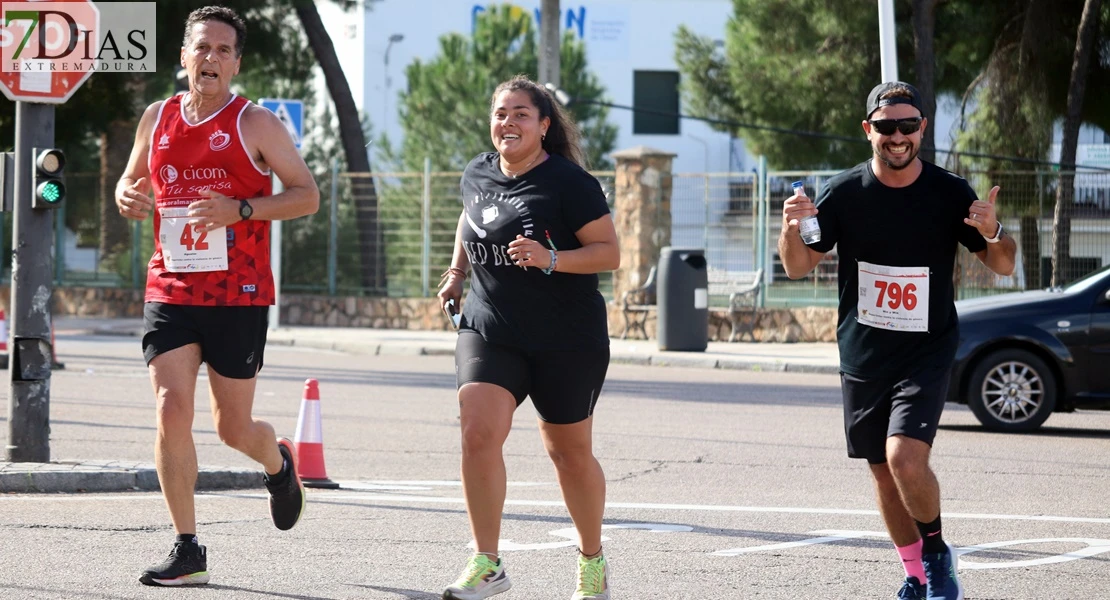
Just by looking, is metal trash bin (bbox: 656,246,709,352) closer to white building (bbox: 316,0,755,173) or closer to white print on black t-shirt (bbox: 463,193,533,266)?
white print on black t-shirt (bbox: 463,193,533,266)

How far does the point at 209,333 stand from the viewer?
6.03m

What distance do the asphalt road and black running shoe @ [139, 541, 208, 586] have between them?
0.06 m

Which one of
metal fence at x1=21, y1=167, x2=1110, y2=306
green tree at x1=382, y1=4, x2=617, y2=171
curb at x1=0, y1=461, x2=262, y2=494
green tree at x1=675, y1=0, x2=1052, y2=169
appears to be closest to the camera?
curb at x1=0, y1=461, x2=262, y2=494

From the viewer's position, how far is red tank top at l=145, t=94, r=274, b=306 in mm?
6020

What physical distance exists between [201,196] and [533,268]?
133 centimetres

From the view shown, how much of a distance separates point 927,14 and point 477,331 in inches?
771

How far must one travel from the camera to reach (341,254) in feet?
89.8

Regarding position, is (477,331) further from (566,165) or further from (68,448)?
(68,448)

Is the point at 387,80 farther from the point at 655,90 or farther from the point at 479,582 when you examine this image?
the point at 479,582

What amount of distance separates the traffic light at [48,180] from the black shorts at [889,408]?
456 centimetres

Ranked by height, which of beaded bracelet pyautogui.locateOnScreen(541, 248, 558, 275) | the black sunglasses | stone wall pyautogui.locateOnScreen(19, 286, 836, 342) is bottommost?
stone wall pyautogui.locateOnScreen(19, 286, 836, 342)

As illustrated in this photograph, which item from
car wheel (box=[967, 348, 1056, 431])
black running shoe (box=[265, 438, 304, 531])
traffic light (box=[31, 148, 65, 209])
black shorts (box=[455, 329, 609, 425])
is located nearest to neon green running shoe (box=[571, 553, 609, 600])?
black shorts (box=[455, 329, 609, 425])

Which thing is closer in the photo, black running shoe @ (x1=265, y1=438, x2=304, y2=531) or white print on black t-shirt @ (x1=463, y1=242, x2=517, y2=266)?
white print on black t-shirt @ (x1=463, y1=242, x2=517, y2=266)

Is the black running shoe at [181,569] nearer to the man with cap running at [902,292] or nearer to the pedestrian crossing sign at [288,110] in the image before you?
the man with cap running at [902,292]
